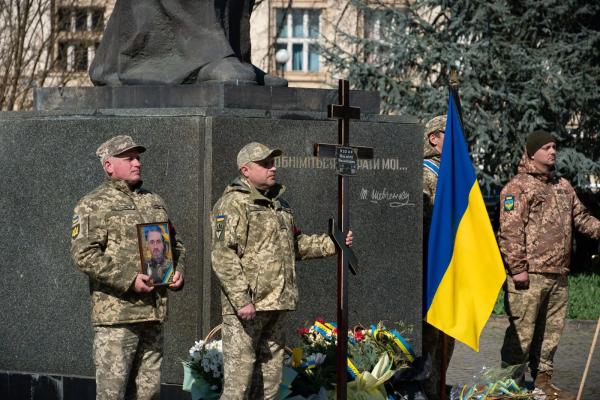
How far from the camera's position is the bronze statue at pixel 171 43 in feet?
29.0

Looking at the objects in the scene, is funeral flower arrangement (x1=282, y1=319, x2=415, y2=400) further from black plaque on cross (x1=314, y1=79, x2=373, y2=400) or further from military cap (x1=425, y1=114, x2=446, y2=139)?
military cap (x1=425, y1=114, x2=446, y2=139)

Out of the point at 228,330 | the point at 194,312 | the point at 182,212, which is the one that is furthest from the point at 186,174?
the point at 228,330

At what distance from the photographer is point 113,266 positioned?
22.6 ft

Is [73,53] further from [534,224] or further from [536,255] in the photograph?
[536,255]

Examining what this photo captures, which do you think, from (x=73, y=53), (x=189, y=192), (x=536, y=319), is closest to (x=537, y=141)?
(x=536, y=319)

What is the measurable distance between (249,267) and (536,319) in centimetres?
347

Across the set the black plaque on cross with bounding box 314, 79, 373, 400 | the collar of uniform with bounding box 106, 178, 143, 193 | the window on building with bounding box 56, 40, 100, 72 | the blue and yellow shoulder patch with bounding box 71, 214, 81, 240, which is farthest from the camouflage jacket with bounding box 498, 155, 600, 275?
the window on building with bounding box 56, 40, 100, 72

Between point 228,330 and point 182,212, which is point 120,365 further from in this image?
point 182,212

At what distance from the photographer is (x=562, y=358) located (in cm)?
1251

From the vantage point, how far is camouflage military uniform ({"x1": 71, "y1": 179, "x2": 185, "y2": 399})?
6883 millimetres

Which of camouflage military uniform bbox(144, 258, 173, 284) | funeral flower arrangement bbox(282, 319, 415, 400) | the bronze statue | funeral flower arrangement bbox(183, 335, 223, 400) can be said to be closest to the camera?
camouflage military uniform bbox(144, 258, 173, 284)

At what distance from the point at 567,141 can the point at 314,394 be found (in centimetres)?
1422

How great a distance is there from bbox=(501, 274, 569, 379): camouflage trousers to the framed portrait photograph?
348 cm
